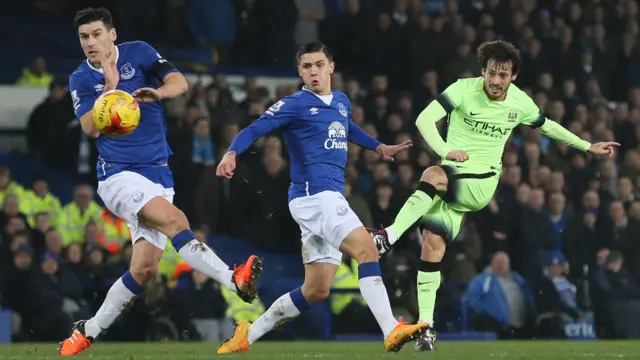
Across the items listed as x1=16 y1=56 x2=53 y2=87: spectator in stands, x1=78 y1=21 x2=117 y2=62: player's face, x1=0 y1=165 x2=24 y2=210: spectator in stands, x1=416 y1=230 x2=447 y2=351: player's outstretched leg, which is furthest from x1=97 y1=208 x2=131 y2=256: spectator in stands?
x1=78 y1=21 x2=117 y2=62: player's face

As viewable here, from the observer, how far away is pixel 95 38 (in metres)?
9.98

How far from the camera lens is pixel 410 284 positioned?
15.8 metres

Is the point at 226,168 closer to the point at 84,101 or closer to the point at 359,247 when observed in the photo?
the point at 359,247

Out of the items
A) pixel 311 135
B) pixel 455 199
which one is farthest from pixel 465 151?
pixel 311 135

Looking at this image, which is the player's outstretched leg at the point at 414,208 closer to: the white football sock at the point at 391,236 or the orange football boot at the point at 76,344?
the white football sock at the point at 391,236

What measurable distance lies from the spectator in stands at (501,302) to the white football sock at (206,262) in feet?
22.9

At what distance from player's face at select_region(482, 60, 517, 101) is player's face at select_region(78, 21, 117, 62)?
3094mm

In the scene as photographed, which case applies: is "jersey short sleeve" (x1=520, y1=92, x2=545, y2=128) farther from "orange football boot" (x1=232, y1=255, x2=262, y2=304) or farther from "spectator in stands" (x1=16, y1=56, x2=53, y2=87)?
"spectator in stands" (x1=16, y1=56, x2=53, y2=87)

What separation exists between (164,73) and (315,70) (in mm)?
1101

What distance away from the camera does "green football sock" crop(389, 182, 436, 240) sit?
432 inches

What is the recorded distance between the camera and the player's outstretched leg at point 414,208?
10727 millimetres

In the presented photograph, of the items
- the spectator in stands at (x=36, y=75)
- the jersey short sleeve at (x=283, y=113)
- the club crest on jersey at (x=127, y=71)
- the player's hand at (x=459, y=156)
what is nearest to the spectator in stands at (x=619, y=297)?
the player's hand at (x=459, y=156)

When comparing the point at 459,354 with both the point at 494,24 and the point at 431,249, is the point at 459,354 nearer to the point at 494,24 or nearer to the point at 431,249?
the point at 431,249

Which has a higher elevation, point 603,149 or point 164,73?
point 164,73
